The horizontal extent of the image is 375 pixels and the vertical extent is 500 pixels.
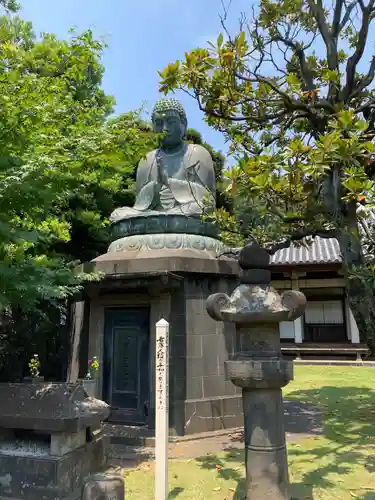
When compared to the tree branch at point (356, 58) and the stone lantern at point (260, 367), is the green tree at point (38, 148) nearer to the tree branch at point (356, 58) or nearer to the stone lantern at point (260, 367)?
the stone lantern at point (260, 367)

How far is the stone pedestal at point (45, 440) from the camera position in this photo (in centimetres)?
445

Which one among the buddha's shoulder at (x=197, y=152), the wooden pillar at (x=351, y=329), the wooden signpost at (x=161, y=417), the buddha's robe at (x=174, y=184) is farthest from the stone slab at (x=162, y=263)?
the wooden pillar at (x=351, y=329)

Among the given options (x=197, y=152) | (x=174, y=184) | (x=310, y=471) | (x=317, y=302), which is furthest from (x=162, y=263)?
(x=317, y=302)

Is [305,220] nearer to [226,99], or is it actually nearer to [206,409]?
[226,99]

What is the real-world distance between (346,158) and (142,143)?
252cm

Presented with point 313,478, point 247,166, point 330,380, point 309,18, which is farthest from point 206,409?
point 330,380

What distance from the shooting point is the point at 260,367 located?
412cm

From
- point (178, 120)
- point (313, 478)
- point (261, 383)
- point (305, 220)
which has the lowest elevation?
point (313, 478)

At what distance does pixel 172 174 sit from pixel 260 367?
537 centimetres

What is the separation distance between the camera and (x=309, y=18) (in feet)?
23.3

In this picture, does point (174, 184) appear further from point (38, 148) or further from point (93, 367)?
point (38, 148)

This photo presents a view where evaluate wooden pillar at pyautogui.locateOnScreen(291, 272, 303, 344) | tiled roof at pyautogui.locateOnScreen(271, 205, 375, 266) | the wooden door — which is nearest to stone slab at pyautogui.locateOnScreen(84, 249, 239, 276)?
the wooden door

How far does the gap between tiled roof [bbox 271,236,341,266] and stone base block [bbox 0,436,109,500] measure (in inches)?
606

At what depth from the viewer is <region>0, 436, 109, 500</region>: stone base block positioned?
439cm
